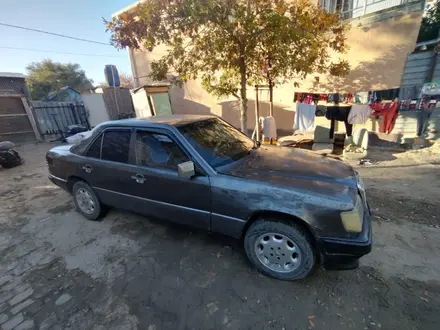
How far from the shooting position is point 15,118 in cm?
983

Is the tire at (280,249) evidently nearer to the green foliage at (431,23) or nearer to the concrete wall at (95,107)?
the green foliage at (431,23)

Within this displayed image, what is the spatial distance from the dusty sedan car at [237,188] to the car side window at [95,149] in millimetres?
15

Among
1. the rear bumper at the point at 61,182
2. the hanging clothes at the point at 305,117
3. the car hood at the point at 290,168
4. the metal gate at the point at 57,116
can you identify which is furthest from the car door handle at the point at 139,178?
the metal gate at the point at 57,116

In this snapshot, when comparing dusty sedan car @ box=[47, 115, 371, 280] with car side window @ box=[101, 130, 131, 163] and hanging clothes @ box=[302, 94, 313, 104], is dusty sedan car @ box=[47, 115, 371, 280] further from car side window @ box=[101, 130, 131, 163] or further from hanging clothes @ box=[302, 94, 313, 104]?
hanging clothes @ box=[302, 94, 313, 104]

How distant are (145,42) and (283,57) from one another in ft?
9.68

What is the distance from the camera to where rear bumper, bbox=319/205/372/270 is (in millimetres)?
1828

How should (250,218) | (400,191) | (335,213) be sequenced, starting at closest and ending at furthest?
(335,213), (250,218), (400,191)

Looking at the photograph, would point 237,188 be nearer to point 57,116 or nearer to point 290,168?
point 290,168

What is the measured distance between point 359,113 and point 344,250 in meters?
6.20

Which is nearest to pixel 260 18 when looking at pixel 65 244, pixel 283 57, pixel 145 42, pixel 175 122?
pixel 283 57

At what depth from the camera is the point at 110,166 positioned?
2.91 metres

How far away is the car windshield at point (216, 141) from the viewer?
Result: 2.44m

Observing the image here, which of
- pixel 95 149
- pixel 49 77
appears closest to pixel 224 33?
pixel 95 149

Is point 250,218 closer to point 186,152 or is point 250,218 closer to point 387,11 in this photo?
point 186,152
